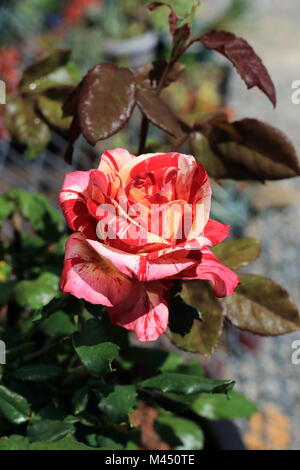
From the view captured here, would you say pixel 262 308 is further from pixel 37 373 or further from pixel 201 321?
pixel 37 373

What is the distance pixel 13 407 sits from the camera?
789 millimetres

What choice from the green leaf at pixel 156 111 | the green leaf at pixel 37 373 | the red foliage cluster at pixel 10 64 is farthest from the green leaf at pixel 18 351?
the red foliage cluster at pixel 10 64

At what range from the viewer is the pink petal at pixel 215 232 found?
645mm

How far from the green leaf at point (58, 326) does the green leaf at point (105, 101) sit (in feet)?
1.12

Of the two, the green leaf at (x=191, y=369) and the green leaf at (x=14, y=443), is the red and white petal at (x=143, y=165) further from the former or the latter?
the green leaf at (x=191, y=369)

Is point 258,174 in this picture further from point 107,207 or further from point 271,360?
point 271,360

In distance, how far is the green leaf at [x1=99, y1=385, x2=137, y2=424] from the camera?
75cm

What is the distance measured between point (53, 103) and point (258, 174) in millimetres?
349

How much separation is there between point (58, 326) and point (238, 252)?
0.30 m

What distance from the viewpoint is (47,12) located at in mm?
3791

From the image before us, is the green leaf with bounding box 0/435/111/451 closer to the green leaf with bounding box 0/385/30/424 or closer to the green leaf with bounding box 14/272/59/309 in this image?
the green leaf with bounding box 0/385/30/424

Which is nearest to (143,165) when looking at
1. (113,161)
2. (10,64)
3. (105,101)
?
(113,161)

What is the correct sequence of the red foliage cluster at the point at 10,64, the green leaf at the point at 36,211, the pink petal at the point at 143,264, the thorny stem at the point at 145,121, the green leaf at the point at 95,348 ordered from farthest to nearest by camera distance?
the red foliage cluster at the point at 10,64 < the green leaf at the point at 36,211 < the thorny stem at the point at 145,121 < the green leaf at the point at 95,348 < the pink petal at the point at 143,264

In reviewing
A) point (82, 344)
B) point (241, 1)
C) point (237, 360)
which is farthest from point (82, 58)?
point (82, 344)
